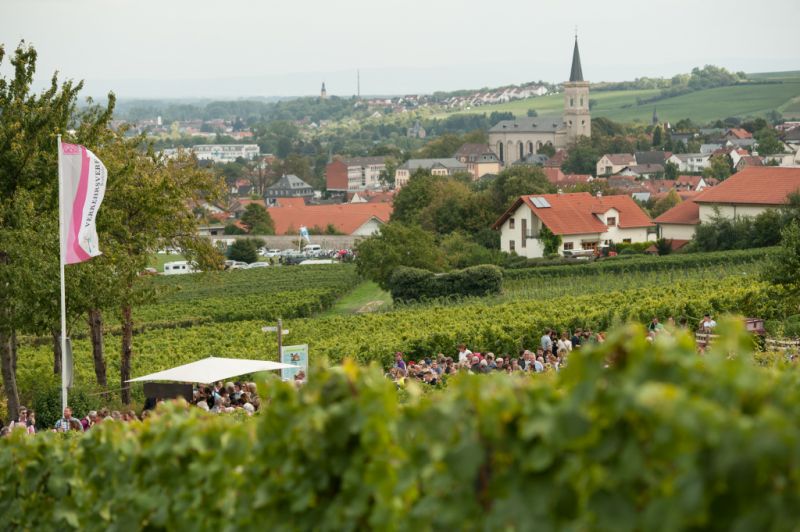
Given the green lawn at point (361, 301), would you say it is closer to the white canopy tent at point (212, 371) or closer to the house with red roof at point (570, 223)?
the house with red roof at point (570, 223)

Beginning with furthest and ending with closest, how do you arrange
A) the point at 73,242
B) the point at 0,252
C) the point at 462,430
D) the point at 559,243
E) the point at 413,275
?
the point at 559,243 < the point at 413,275 < the point at 0,252 < the point at 73,242 < the point at 462,430

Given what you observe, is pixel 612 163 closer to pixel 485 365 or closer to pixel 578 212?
pixel 578 212

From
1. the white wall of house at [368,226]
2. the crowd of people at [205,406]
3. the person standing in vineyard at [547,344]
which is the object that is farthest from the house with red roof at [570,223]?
the crowd of people at [205,406]

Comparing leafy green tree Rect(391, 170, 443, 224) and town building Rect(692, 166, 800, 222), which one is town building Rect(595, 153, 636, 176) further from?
town building Rect(692, 166, 800, 222)

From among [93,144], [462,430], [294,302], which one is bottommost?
[294,302]

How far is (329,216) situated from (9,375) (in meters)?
101

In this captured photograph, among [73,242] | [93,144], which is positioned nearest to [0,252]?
[93,144]

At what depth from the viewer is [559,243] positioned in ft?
221

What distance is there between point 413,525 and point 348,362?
35.0 inches

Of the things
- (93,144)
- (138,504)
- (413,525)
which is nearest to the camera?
(413,525)

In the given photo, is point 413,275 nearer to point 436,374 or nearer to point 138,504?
point 436,374

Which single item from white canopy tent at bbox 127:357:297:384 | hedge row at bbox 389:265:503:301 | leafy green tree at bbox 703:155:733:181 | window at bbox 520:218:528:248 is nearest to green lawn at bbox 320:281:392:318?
hedge row at bbox 389:265:503:301

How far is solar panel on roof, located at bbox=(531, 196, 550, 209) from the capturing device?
226 feet

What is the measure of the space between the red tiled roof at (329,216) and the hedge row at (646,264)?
2347 inches
